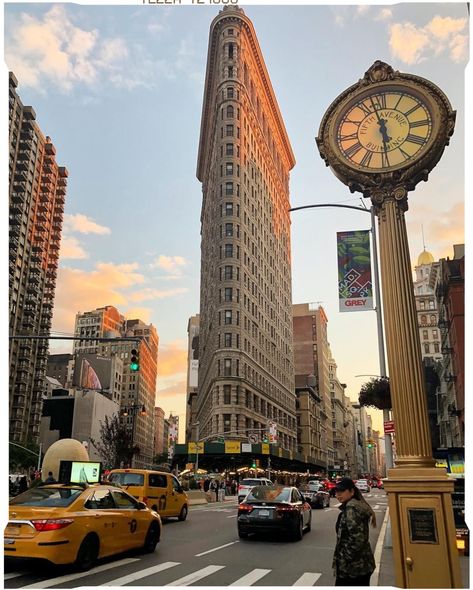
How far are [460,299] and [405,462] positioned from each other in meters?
40.4

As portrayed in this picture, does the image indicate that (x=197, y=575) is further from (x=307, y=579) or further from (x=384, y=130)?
(x=384, y=130)

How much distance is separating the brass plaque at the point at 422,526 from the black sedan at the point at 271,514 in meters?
8.93

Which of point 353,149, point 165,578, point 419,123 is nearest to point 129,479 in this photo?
point 165,578

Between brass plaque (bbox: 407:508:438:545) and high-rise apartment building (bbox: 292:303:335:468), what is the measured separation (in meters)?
139

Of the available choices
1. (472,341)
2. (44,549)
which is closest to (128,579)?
(44,549)

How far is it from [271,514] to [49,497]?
730 centimetres

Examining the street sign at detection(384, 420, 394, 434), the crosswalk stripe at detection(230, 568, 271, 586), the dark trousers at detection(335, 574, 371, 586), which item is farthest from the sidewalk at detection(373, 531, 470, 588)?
the street sign at detection(384, 420, 394, 434)

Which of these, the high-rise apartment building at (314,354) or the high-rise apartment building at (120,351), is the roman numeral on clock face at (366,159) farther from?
the high-rise apartment building at (120,351)

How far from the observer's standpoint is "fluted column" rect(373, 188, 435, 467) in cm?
787

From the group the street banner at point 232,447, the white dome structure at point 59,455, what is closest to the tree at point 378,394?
the white dome structure at point 59,455

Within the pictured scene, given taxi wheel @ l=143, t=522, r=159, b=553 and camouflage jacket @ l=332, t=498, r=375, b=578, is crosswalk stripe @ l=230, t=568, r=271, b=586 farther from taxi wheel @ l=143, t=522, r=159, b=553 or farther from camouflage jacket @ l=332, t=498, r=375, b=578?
camouflage jacket @ l=332, t=498, r=375, b=578

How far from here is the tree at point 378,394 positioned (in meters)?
11.4

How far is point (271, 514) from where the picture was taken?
15672 millimetres

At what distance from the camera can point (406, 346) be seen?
8219 millimetres
